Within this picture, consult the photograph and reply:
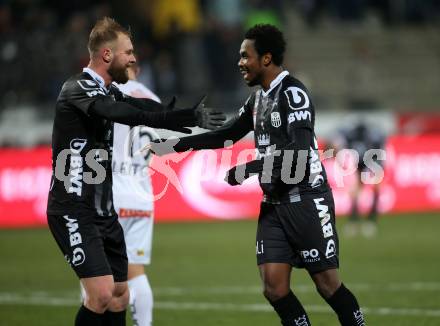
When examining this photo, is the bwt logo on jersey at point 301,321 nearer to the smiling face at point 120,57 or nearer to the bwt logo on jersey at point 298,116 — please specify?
the bwt logo on jersey at point 298,116

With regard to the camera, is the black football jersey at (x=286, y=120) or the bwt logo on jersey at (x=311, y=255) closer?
the black football jersey at (x=286, y=120)

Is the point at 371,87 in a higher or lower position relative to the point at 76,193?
higher

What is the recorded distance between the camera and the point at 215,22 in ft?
75.8

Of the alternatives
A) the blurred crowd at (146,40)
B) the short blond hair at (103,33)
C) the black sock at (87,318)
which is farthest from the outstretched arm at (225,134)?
the blurred crowd at (146,40)

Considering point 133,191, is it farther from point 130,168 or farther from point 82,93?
point 82,93

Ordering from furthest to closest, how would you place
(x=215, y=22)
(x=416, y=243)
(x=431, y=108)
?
1. (x=431, y=108)
2. (x=215, y=22)
3. (x=416, y=243)

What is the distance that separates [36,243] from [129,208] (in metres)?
9.16

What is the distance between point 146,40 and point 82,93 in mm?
15329

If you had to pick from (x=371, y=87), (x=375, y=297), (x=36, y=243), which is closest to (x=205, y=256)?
(x=36, y=243)

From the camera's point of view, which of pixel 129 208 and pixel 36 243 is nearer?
pixel 129 208

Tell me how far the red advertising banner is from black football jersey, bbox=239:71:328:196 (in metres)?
9.92

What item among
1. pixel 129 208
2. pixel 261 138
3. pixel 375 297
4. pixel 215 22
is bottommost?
pixel 375 297

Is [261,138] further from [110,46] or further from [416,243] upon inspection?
[416,243]

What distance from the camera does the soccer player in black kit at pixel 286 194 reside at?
23.6ft
